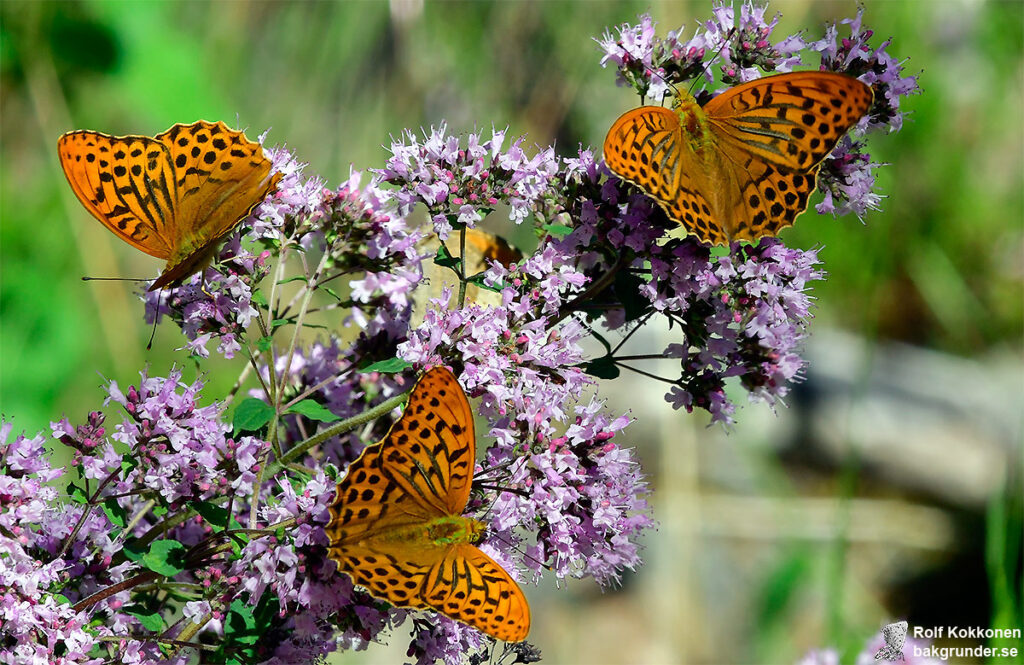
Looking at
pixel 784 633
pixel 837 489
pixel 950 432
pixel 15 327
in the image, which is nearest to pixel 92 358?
pixel 15 327

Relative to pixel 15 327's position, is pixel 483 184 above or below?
below

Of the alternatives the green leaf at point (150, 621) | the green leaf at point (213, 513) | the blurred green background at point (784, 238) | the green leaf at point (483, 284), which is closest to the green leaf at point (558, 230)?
the green leaf at point (483, 284)

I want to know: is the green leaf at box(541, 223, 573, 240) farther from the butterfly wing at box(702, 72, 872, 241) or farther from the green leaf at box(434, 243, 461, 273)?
the butterfly wing at box(702, 72, 872, 241)

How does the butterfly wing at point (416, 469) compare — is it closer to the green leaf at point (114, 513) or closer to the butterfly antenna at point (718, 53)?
the green leaf at point (114, 513)

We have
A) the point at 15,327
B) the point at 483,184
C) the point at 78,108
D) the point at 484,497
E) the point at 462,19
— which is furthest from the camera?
the point at 462,19

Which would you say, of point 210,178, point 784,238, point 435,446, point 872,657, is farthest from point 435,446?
point 784,238

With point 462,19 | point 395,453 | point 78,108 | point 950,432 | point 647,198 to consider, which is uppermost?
point 462,19

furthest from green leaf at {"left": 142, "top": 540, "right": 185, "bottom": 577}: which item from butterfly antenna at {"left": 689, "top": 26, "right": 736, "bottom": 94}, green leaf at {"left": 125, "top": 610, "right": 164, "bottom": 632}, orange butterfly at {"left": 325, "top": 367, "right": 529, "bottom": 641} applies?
butterfly antenna at {"left": 689, "top": 26, "right": 736, "bottom": 94}

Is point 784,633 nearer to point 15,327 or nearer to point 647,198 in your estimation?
point 647,198
